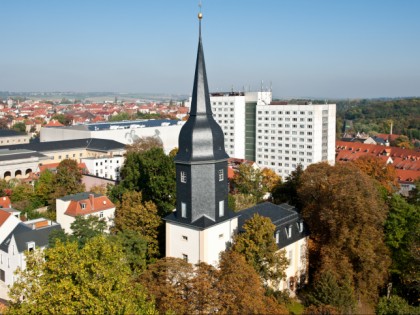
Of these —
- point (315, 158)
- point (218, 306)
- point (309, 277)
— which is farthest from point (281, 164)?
point (218, 306)

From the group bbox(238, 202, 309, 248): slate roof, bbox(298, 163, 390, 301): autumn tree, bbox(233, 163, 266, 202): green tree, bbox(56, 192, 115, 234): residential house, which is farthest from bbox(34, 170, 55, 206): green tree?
bbox(298, 163, 390, 301): autumn tree

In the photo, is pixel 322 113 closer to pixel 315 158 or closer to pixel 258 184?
pixel 315 158

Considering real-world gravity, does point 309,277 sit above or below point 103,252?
below

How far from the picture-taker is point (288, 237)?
3394cm

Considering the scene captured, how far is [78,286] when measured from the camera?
18703 millimetres

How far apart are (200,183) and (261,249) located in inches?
228

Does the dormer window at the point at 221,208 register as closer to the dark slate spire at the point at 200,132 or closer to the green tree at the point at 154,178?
the dark slate spire at the point at 200,132

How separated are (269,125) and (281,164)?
8.57m

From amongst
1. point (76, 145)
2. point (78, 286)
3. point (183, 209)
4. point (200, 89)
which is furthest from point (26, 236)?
point (76, 145)

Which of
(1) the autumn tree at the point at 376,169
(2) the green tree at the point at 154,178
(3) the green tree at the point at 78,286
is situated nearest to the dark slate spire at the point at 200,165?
(3) the green tree at the point at 78,286

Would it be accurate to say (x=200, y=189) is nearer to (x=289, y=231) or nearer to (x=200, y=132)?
(x=200, y=132)

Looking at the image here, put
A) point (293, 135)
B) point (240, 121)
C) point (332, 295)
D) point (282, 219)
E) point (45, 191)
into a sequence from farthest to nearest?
point (240, 121) < point (293, 135) < point (45, 191) < point (282, 219) < point (332, 295)

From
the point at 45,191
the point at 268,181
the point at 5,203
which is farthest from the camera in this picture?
the point at 268,181

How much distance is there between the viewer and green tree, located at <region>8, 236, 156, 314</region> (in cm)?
1816
